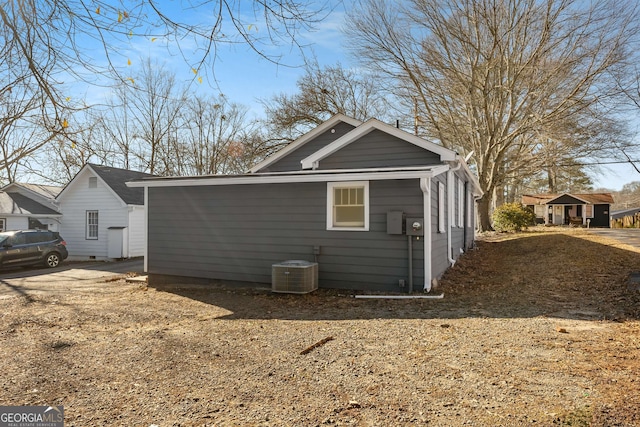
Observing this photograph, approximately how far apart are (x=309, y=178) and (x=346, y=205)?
996 millimetres

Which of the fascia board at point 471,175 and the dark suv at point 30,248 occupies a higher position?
the fascia board at point 471,175

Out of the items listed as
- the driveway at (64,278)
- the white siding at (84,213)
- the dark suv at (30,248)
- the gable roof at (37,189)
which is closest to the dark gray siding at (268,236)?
the driveway at (64,278)

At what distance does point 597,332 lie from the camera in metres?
5.45

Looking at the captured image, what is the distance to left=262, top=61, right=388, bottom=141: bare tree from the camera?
25125mm

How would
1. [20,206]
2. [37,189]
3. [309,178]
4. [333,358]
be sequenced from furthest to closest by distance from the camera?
[37,189]
[20,206]
[309,178]
[333,358]

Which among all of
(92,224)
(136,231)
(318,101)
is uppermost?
(318,101)

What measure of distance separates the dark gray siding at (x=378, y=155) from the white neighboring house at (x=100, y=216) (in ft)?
36.7

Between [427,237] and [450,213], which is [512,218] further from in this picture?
[427,237]

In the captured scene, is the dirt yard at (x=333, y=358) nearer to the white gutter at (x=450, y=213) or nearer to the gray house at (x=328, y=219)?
the gray house at (x=328, y=219)

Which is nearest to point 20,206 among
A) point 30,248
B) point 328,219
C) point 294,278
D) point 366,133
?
point 30,248

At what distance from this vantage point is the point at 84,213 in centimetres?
1947

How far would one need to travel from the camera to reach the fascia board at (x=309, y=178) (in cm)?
809

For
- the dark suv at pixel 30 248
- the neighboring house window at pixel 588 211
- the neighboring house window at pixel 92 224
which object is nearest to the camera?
the dark suv at pixel 30 248

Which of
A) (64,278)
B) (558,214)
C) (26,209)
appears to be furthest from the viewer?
(558,214)
